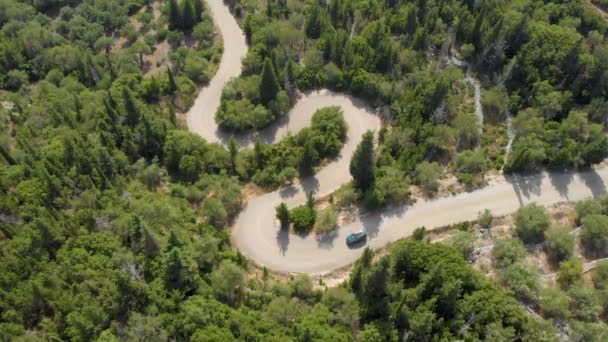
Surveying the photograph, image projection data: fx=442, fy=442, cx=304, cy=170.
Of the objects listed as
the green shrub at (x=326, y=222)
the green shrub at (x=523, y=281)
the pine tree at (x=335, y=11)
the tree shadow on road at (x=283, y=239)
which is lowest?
the tree shadow on road at (x=283, y=239)

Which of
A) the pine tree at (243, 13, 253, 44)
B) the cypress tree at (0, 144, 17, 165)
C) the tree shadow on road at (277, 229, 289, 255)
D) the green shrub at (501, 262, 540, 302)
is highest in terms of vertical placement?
the pine tree at (243, 13, 253, 44)

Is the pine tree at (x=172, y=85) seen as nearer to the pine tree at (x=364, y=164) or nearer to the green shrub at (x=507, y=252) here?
the pine tree at (x=364, y=164)

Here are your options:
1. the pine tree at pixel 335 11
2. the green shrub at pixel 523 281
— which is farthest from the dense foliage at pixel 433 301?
the pine tree at pixel 335 11

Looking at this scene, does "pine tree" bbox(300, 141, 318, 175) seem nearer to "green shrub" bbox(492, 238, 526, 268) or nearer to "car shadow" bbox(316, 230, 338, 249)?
"car shadow" bbox(316, 230, 338, 249)

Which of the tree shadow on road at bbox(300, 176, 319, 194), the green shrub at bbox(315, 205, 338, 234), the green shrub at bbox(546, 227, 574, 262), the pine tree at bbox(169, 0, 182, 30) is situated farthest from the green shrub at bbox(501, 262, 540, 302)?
the pine tree at bbox(169, 0, 182, 30)

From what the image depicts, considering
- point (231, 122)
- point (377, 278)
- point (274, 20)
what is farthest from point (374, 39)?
point (377, 278)
